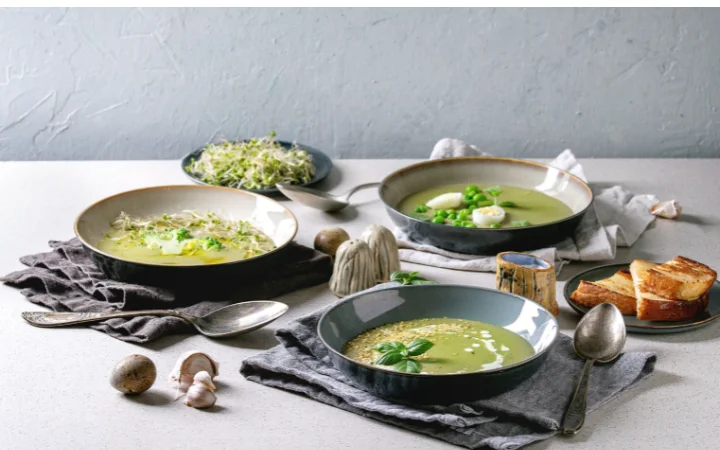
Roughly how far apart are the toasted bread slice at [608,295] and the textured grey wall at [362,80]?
4.49 feet

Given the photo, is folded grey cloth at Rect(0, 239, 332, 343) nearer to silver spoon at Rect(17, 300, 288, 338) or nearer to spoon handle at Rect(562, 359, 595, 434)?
silver spoon at Rect(17, 300, 288, 338)

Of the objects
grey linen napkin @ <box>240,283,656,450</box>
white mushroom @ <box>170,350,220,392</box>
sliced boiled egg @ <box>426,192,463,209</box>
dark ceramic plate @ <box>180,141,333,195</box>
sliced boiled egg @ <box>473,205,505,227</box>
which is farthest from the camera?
dark ceramic plate @ <box>180,141,333,195</box>

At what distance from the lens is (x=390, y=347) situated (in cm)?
149

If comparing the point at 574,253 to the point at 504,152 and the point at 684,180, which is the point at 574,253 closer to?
the point at 684,180

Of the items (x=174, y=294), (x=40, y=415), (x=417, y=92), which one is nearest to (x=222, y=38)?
(x=417, y=92)

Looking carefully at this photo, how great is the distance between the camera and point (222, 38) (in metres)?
3.03

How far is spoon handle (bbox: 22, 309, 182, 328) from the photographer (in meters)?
1.74

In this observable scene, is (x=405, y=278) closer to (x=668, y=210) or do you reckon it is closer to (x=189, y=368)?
(x=189, y=368)

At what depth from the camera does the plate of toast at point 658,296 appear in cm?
171

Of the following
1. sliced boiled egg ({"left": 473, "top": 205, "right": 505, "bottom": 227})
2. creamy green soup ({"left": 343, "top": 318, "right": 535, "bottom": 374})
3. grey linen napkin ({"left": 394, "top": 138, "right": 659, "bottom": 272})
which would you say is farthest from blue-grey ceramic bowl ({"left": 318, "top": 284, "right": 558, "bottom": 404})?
sliced boiled egg ({"left": 473, "top": 205, "right": 505, "bottom": 227})

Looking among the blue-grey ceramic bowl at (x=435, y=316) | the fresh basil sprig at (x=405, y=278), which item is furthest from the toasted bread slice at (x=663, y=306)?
the fresh basil sprig at (x=405, y=278)

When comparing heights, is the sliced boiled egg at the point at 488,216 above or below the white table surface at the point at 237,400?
above

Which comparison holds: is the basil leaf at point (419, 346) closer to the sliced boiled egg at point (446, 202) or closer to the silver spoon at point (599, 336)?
the silver spoon at point (599, 336)

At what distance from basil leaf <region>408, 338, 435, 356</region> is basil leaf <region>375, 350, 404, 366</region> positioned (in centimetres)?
2
